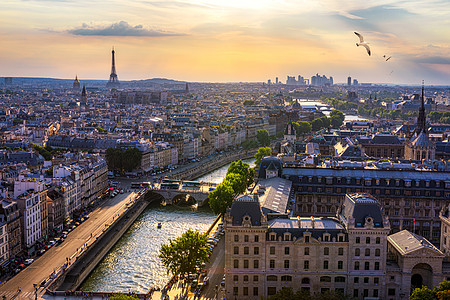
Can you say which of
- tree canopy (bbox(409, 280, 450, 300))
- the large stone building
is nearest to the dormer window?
Result: the large stone building

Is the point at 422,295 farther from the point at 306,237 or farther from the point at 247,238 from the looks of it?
the point at 247,238

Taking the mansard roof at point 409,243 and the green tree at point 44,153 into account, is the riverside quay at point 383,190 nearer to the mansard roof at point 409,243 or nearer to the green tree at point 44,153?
the mansard roof at point 409,243

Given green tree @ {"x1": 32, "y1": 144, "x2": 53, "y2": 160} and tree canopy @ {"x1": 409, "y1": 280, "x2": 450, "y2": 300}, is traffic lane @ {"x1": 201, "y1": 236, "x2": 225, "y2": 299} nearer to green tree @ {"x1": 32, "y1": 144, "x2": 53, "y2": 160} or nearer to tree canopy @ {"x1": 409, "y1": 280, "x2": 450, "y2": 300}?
tree canopy @ {"x1": 409, "y1": 280, "x2": 450, "y2": 300}

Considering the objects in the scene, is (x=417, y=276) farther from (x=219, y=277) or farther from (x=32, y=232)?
(x=32, y=232)

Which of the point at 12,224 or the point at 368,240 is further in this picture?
the point at 12,224

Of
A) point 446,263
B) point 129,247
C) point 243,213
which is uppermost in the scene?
point 243,213

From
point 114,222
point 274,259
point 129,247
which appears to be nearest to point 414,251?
point 274,259

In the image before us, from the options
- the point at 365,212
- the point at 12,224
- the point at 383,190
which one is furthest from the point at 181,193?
the point at 365,212

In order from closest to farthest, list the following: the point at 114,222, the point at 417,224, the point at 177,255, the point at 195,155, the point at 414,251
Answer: the point at 414,251 < the point at 177,255 < the point at 417,224 < the point at 114,222 < the point at 195,155
